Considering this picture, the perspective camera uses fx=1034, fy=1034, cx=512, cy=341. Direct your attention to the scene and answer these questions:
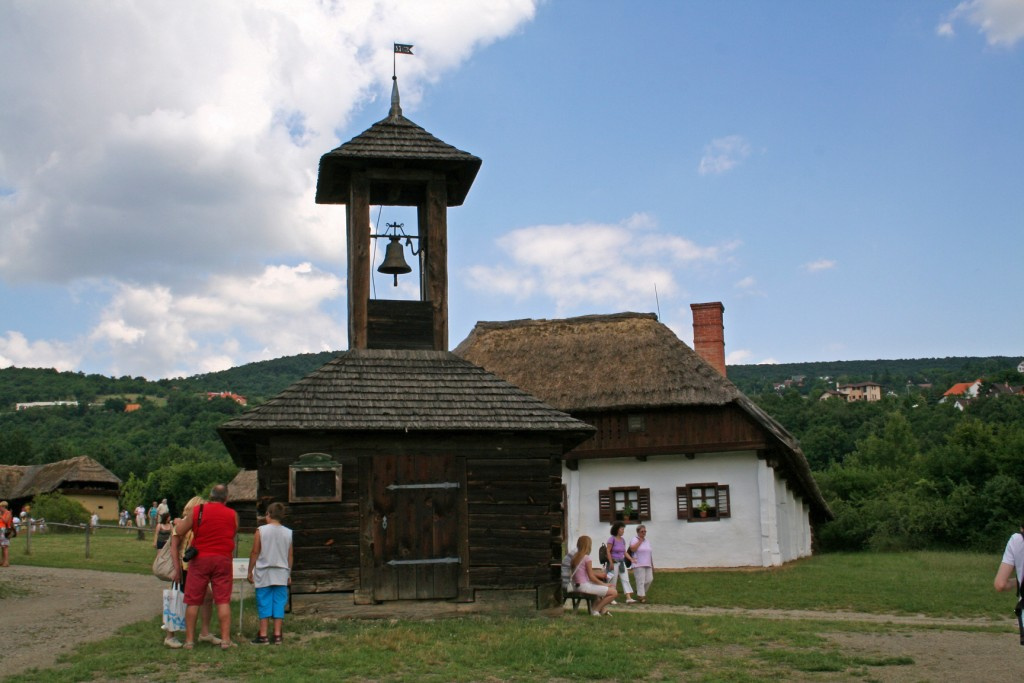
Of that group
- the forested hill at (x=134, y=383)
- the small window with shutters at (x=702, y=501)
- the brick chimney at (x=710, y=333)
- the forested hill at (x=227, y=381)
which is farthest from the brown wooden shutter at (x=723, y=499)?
the forested hill at (x=134, y=383)

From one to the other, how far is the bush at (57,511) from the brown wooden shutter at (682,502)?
25383mm

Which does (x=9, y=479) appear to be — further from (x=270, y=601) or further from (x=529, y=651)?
(x=529, y=651)

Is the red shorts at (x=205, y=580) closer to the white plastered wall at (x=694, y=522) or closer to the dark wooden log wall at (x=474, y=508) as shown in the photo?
the dark wooden log wall at (x=474, y=508)

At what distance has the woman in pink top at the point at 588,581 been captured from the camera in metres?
13.5

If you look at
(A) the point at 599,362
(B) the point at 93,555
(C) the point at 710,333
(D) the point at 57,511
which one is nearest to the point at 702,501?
(A) the point at 599,362

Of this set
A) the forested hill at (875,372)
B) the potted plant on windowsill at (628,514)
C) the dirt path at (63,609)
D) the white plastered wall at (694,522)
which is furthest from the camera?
the forested hill at (875,372)

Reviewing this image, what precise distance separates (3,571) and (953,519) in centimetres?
2228

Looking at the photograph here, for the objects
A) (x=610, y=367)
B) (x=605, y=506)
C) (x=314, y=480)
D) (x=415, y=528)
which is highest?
(x=610, y=367)

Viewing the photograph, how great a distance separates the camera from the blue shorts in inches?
408

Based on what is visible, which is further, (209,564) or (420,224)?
(420,224)

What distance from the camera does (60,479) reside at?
54156mm

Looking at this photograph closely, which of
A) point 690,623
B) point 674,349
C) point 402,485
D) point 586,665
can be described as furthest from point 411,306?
point 674,349

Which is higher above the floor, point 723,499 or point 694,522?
point 723,499

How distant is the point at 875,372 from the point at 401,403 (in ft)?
592
